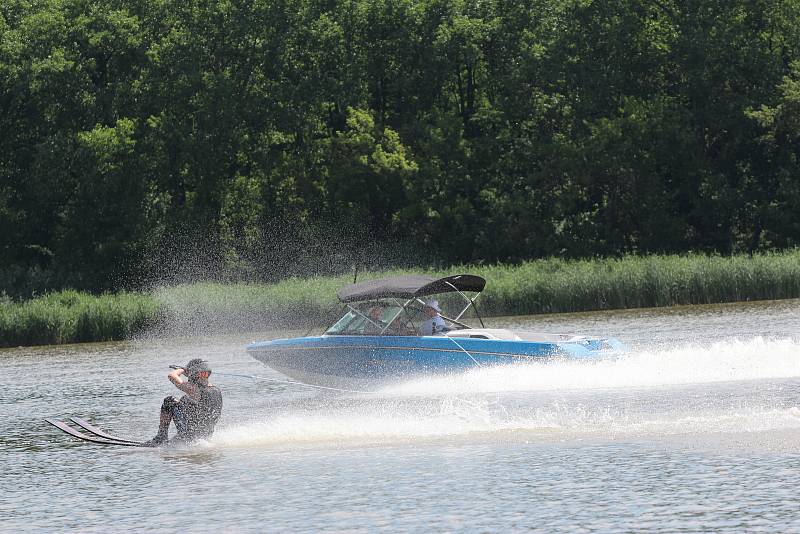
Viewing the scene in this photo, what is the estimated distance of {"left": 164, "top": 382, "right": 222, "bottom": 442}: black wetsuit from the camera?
695 inches

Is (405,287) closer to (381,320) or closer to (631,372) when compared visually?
(381,320)

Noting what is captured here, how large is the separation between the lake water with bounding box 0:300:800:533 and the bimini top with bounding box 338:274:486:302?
1520 millimetres

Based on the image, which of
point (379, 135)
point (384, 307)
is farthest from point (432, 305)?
point (379, 135)

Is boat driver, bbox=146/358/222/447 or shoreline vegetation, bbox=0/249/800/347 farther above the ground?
shoreline vegetation, bbox=0/249/800/347

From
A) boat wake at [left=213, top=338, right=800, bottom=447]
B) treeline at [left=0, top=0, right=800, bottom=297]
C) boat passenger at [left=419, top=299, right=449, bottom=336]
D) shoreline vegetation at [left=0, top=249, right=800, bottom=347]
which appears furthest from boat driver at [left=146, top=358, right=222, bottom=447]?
treeline at [left=0, top=0, right=800, bottom=297]

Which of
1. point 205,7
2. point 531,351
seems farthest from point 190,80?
point 531,351

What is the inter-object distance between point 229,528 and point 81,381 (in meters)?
15.8

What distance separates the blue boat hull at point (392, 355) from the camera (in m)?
21.2

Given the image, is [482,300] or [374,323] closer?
[374,323]

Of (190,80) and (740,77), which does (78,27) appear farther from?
(740,77)

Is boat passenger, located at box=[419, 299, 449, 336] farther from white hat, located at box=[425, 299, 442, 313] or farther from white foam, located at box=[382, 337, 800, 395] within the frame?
white foam, located at box=[382, 337, 800, 395]

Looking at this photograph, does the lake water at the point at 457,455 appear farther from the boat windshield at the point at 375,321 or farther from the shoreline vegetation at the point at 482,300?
the shoreline vegetation at the point at 482,300

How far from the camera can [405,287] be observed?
73.0 ft

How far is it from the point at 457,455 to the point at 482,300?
24.9 metres
